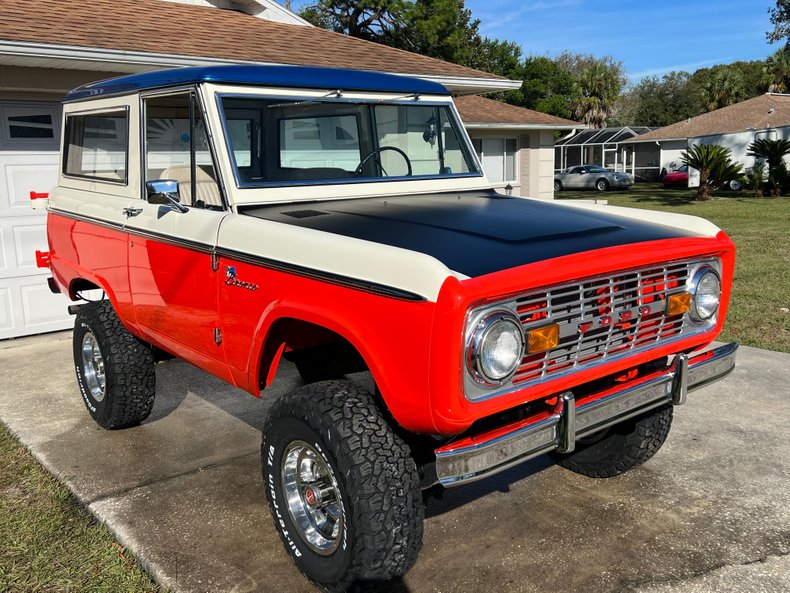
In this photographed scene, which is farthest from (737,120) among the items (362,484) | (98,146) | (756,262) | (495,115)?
(362,484)

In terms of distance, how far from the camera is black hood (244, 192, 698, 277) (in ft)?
9.33

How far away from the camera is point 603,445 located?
13.6 feet

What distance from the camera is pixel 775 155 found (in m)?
26.0

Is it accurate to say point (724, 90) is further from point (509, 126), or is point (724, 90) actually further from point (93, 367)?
point (93, 367)

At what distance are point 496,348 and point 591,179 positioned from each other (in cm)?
3426

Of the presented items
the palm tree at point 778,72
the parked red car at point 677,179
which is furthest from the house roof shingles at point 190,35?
the palm tree at point 778,72

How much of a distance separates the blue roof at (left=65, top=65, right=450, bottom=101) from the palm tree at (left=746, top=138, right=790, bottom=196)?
25097mm

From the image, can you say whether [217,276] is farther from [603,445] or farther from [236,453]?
[603,445]

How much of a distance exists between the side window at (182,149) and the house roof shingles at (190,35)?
3400mm

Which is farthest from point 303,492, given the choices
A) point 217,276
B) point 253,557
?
point 217,276

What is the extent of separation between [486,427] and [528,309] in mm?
599

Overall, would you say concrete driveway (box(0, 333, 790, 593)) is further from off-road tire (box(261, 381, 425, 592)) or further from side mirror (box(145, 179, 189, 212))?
side mirror (box(145, 179, 189, 212))

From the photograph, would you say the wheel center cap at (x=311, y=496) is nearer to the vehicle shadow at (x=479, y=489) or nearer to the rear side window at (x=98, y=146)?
the vehicle shadow at (x=479, y=489)

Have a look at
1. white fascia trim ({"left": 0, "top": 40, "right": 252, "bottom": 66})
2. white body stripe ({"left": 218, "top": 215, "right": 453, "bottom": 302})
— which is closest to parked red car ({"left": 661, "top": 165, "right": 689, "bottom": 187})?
white fascia trim ({"left": 0, "top": 40, "right": 252, "bottom": 66})
